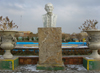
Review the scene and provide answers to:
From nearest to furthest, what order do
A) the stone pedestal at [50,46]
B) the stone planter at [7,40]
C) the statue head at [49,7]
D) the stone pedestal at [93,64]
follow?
the stone pedestal at [93,64]
the stone pedestal at [50,46]
the stone planter at [7,40]
the statue head at [49,7]

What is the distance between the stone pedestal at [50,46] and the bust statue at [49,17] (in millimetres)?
388

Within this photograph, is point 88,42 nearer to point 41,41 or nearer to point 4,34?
point 41,41

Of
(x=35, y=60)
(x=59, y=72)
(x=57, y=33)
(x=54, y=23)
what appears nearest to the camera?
(x=59, y=72)

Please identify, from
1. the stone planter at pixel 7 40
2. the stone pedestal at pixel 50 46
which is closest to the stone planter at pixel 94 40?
the stone pedestal at pixel 50 46

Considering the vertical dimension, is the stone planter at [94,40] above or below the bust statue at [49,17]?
below

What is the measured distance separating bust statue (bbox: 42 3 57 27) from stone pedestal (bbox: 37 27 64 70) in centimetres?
39

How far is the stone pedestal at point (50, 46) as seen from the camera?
484 centimetres

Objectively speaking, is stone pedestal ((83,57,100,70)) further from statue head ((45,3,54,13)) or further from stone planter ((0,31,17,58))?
stone planter ((0,31,17,58))

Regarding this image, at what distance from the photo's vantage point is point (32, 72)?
4496 mm

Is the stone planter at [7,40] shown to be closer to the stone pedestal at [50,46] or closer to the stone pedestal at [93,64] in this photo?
the stone pedestal at [50,46]

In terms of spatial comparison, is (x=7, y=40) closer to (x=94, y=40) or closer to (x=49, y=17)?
(x=49, y=17)

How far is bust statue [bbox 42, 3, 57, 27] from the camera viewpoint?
5.10 metres

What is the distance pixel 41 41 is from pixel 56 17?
1411 millimetres

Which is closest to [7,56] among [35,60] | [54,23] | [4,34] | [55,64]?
[4,34]
